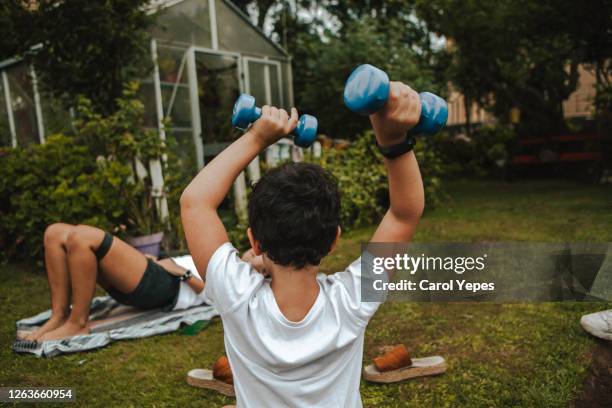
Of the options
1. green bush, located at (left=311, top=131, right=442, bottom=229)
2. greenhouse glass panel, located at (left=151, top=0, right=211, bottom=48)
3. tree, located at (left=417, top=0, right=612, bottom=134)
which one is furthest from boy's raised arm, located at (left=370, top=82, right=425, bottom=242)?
tree, located at (left=417, top=0, right=612, bottom=134)

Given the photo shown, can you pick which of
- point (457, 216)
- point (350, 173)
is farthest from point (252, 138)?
point (457, 216)

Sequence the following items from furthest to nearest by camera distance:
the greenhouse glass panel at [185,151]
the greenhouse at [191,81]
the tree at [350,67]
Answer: the tree at [350,67]
the greenhouse at [191,81]
the greenhouse glass panel at [185,151]

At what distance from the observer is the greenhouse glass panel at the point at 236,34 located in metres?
8.99

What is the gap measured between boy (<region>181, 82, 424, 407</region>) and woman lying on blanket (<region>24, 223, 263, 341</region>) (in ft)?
7.34

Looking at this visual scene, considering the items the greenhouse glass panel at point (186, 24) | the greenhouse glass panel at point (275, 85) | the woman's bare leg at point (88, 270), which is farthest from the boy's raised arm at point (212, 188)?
the greenhouse glass panel at point (275, 85)

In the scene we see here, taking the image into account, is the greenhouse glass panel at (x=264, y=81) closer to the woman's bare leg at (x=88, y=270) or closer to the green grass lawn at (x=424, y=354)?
the green grass lawn at (x=424, y=354)

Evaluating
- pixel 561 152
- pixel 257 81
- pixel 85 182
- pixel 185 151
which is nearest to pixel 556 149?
pixel 561 152

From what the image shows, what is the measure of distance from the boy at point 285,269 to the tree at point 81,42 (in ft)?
15.9

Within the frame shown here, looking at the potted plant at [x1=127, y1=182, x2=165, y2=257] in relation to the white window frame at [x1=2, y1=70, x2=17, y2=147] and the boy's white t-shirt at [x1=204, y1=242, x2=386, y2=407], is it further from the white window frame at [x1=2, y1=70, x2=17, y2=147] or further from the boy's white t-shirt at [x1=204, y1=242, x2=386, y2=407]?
the white window frame at [x1=2, y1=70, x2=17, y2=147]

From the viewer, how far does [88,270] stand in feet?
10.8

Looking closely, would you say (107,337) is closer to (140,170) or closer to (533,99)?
(140,170)

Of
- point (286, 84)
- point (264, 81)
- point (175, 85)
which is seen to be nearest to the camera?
point (175, 85)

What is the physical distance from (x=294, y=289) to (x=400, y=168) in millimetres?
389

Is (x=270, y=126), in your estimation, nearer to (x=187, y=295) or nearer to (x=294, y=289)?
(x=294, y=289)
